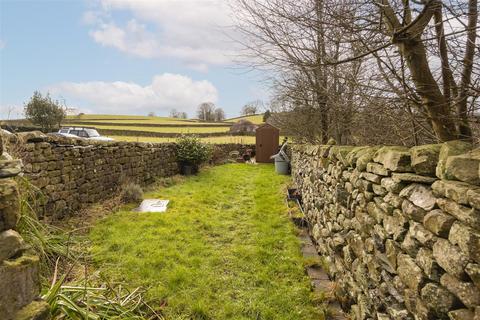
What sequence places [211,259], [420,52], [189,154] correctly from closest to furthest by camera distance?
[420,52], [211,259], [189,154]

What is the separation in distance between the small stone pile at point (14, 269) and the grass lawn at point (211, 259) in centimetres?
191

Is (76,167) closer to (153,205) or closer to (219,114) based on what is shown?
(153,205)

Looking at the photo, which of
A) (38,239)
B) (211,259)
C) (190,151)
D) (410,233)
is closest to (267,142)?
(190,151)

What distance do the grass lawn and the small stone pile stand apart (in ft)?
6.27

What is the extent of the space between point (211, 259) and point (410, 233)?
3230mm

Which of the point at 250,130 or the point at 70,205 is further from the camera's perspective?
the point at 250,130

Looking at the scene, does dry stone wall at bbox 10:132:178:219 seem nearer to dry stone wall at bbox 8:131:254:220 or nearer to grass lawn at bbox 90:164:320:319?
dry stone wall at bbox 8:131:254:220

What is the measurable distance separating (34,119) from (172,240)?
26.2 meters

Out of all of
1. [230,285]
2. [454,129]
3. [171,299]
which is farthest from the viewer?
[230,285]

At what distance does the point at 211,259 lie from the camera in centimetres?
464

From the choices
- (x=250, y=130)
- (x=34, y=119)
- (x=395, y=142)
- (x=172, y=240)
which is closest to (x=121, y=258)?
(x=172, y=240)

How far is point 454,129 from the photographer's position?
2613mm

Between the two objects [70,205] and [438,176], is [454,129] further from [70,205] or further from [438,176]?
[70,205]

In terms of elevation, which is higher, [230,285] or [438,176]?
[438,176]
